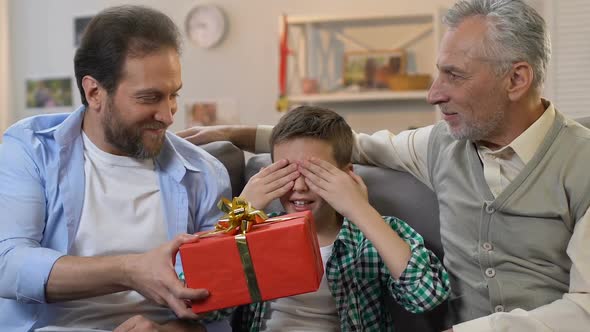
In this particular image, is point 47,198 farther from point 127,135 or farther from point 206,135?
point 206,135

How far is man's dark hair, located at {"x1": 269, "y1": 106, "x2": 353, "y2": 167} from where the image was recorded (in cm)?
169

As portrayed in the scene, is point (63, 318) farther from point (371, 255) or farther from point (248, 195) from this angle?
point (371, 255)

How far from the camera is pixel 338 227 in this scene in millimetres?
1766

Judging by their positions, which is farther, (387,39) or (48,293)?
(387,39)

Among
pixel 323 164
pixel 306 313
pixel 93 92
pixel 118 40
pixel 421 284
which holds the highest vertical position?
pixel 118 40

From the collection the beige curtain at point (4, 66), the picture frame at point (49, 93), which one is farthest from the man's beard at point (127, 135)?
the beige curtain at point (4, 66)

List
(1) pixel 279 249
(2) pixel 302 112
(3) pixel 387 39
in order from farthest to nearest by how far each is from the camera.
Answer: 1. (3) pixel 387 39
2. (2) pixel 302 112
3. (1) pixel 279 249

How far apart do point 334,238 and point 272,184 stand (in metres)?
0.22

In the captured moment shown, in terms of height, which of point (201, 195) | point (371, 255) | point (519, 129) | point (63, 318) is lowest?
point (63, 318)

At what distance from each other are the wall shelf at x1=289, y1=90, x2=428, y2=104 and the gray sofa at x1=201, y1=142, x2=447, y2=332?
8.56 feet

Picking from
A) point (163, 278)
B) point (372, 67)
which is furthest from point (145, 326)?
point (372, 67)

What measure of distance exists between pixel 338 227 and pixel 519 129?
0.48 meters

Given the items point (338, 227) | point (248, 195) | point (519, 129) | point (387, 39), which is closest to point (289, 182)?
point (248, 195)

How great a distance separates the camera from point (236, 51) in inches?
195
